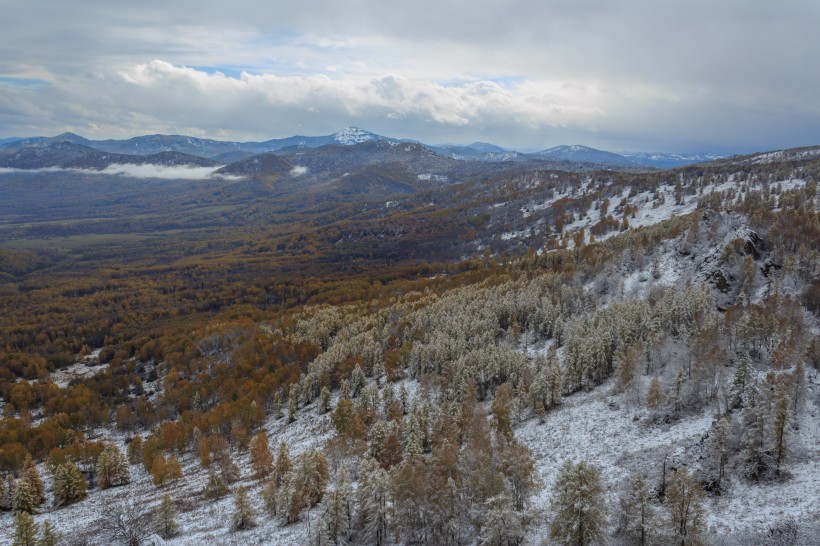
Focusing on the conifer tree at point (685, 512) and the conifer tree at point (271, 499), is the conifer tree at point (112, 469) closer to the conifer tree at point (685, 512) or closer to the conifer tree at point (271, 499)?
the conifer tree at point (271, 499)

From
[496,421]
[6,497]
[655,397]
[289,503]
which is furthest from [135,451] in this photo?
[655,397]

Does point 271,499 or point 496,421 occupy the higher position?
point 496,421

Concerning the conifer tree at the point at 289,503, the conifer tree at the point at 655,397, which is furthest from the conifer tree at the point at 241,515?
the conifer tree at the point at 655,397

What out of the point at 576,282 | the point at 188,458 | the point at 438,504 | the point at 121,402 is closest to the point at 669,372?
the point at 438,504

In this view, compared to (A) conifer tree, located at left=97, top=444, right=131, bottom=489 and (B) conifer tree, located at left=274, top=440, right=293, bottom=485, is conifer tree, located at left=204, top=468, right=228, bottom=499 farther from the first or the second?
(A) conifer tree, located at left=97, top=444, right=131, bottom=489

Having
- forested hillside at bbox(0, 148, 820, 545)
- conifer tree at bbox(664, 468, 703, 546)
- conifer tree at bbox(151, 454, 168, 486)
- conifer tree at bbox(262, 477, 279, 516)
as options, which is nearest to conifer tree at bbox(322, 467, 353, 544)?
forested hillside at bbox(0, 148, 820, 545)

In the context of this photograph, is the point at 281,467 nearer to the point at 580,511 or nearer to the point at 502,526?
the point at 502,526

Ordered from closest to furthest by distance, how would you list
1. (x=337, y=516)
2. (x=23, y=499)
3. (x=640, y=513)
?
1. (x=640, y=513)
2. (x=337, y=516)
3. (x=23, y=499)
